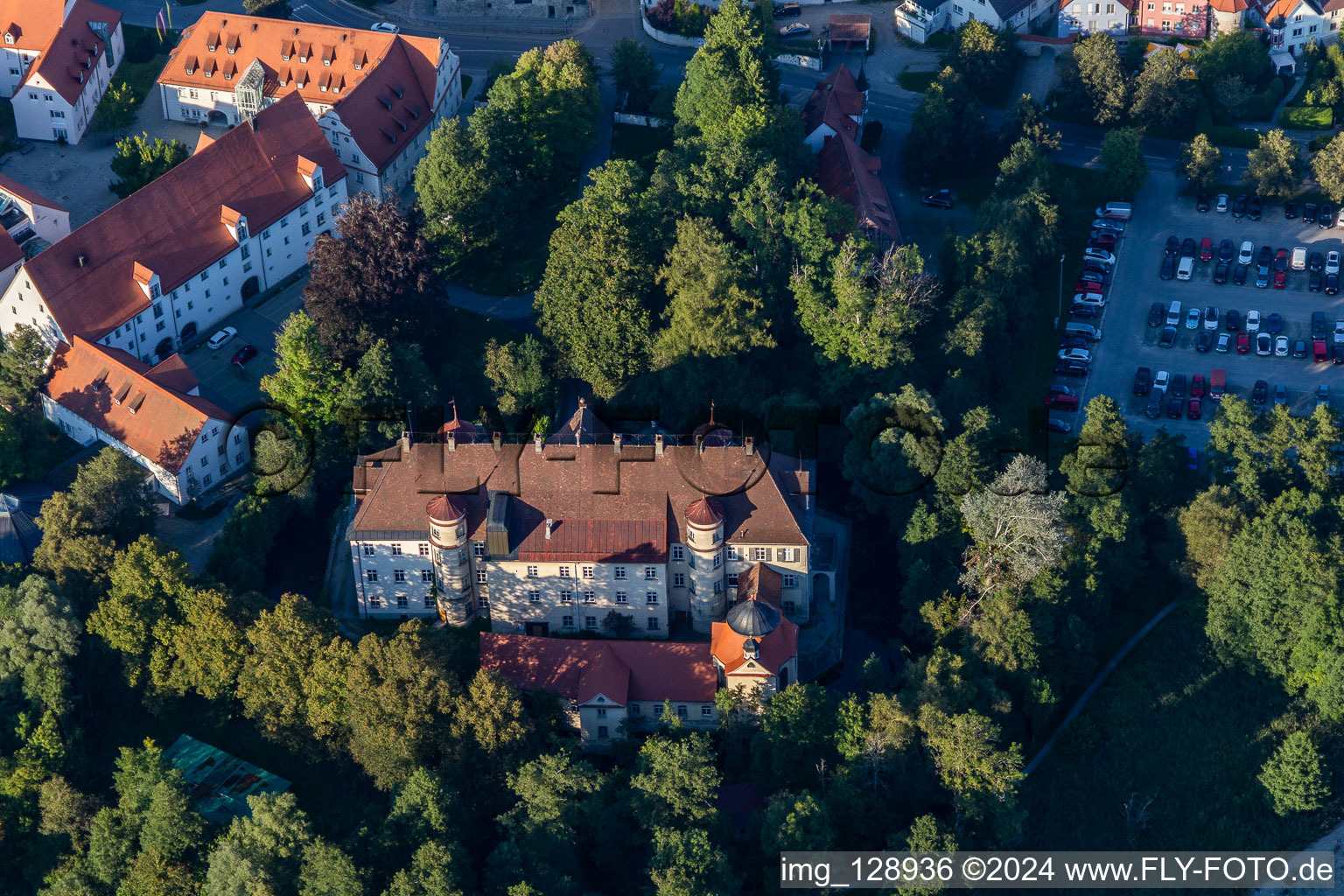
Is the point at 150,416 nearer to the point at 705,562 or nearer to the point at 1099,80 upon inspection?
the point at 705,562

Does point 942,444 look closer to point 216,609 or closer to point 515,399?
point 515,399

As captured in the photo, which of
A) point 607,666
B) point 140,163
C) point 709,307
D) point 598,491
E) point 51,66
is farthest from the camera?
point 51,66


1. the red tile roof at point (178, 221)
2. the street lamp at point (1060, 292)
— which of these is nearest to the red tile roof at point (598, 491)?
the red tile roof at point (178, 221)

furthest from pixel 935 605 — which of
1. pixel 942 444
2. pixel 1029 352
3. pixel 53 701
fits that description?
pixel 53 701

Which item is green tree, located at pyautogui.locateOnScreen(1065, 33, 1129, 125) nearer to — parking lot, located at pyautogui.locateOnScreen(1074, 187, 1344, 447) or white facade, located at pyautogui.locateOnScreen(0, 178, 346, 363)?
parking lot, located at pyautogui.locateOnScreen(1074, 187, 1344, 447)

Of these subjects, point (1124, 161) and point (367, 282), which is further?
point (1124, 161)

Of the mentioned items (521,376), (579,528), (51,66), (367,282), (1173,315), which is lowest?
(1173,315)

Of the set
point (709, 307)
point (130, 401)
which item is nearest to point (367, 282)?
point (130, 401)

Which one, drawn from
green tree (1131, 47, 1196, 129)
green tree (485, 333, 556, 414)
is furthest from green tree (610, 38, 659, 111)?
green tree (1131, 47, 1196, 129)
